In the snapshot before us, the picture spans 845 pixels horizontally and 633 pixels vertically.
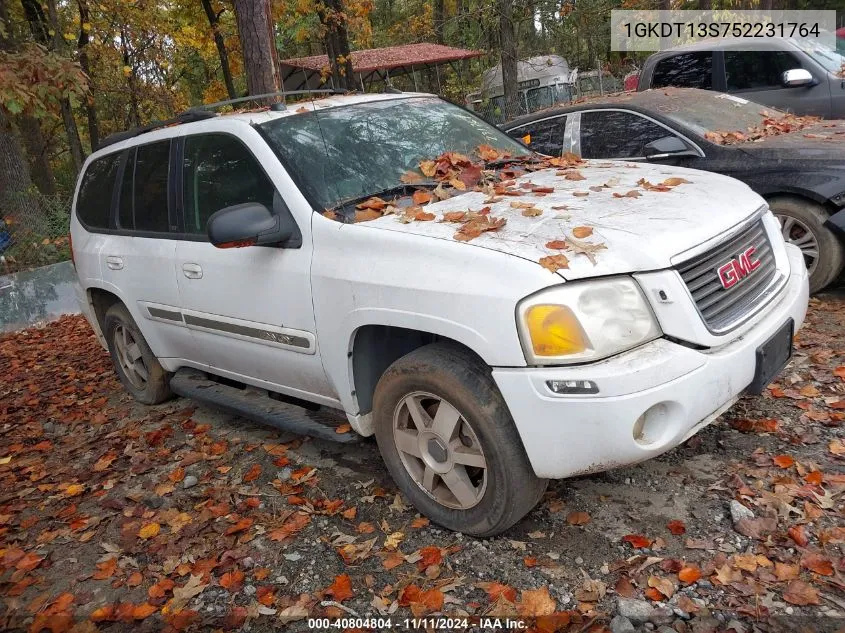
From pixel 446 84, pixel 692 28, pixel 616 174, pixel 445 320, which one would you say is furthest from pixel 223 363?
pixel 446 84

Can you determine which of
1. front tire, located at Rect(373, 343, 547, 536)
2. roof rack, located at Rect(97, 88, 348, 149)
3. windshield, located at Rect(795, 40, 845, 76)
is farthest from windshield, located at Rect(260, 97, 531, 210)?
windshield, located at Rect(795, 40, 845, 76)

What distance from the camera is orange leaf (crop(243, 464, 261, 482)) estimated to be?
12.0 feet

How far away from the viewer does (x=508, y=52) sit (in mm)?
13422

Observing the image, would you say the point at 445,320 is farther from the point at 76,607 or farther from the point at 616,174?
the point at 76,607

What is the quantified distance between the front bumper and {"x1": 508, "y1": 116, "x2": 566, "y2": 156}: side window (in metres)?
3.78

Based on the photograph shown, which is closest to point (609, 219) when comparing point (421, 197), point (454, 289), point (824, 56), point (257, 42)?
point (454, 289)

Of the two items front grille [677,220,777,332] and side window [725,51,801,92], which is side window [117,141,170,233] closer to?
front grille [677,220,777,332]

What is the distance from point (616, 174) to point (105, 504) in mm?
3317

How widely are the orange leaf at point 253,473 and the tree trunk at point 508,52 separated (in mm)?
11660

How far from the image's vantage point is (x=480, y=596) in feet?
8.18

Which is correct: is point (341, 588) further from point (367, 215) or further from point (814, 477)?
point (814, 477)

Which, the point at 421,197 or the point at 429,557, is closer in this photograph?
the point at 429,557

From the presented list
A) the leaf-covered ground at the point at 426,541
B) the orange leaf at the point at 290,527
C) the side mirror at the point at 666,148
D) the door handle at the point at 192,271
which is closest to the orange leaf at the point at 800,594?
the leaf-covered ground at the point at 426,541

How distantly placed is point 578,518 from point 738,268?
1255 millimetres
